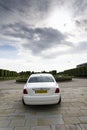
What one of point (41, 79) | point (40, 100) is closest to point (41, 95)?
point (40, 100)

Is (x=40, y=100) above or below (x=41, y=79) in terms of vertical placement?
below

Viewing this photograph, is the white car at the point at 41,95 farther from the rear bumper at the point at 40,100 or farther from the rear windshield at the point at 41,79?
the rear windshield at the point at 41,79

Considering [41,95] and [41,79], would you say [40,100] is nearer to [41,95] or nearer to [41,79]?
[41,95]

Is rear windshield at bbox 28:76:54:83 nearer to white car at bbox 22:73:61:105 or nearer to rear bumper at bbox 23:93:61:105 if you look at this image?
white car at bbox 22:73:61:105

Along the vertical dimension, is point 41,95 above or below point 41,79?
below

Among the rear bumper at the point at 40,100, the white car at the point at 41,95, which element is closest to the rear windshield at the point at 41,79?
the white car at the point at 41,95

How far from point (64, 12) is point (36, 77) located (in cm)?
562

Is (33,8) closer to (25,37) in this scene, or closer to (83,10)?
(83,10)

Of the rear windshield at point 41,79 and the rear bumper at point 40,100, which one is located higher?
the rear windshield at point 41,79

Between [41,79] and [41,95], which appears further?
[41,79]

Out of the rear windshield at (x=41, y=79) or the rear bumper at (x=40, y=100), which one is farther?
the rear windshield at (x=41, y=79)

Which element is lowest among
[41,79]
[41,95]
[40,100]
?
[40,100]

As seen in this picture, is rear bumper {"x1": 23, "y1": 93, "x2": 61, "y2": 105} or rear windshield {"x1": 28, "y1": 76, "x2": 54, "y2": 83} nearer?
rear bumper {"x1": 23, "y1": 93, "x2": 61, "y2": 105}

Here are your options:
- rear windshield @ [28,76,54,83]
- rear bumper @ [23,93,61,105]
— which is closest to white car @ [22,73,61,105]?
rear bumper @ [23,93,61,105]
